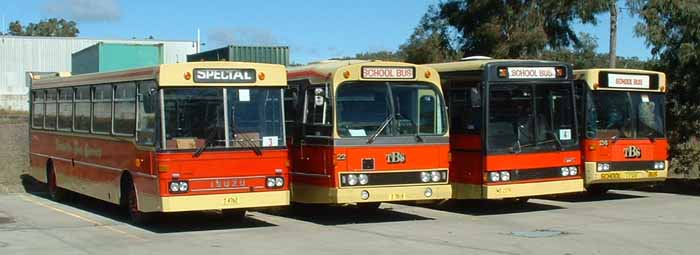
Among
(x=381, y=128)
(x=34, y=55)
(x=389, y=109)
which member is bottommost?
(x=381, y=128)

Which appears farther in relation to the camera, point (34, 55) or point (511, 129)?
point (34, 55)

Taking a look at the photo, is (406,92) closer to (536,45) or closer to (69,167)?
(69,167)

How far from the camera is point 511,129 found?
1574cm

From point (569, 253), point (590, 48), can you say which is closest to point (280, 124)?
point (569, 253)

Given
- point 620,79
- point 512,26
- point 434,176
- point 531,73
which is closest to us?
point 434,176

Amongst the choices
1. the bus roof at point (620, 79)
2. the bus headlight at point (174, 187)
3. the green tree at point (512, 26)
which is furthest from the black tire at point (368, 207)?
the green tree at point (512, 26)

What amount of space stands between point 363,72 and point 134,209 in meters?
4.19

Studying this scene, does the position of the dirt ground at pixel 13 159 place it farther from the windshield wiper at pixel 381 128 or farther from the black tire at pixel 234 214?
the windshield wiper at pixel 381 128

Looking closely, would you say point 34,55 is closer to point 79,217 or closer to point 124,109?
point 79,217

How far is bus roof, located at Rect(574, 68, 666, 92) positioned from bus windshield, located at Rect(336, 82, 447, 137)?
4.49 meters

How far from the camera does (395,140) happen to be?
1438 centimetres

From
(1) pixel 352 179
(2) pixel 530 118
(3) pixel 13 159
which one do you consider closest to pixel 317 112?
(1) pixel 352 179

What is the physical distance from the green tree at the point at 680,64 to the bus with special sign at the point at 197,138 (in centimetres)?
1115

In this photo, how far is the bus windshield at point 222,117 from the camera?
1318 cm
